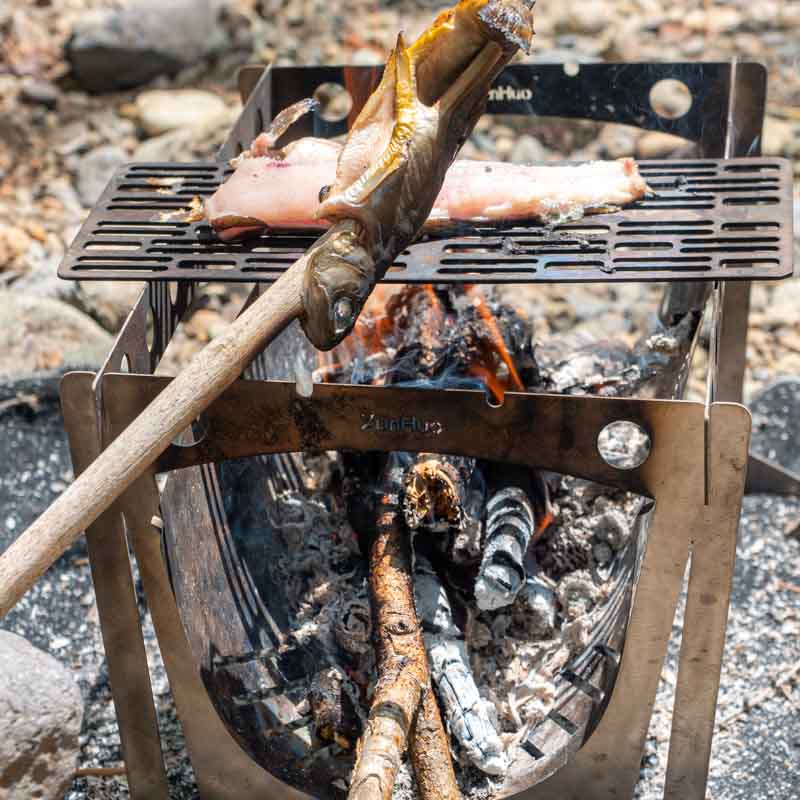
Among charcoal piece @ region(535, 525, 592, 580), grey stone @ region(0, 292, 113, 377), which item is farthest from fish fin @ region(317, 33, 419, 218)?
grey stone @ region(0, 292, 113, 377)

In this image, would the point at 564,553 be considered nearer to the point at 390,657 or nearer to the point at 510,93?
the point at 390,657

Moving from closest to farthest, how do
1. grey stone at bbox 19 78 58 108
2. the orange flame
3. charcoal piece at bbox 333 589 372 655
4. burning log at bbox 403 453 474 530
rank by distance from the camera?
burning log at bbox 403 453 474 530
charcoal piece at bbox 333 589 372 655
the orange flame
grey stone at bbox 19 78 58 108

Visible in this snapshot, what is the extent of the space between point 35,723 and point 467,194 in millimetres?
1440

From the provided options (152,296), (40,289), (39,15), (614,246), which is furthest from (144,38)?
(614,246)

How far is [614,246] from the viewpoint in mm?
2141

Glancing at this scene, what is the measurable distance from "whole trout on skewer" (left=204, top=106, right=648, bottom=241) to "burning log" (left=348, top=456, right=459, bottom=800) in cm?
61

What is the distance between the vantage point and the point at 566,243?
2162 millimetres

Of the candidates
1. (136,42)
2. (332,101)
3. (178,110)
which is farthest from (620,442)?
(136,42)

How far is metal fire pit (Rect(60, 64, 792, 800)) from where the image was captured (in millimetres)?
1963

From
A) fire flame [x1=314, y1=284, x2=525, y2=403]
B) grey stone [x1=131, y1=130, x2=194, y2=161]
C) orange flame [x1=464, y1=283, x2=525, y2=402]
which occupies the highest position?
grey stone [x1=131, y1=130, x2=194, y2=161]

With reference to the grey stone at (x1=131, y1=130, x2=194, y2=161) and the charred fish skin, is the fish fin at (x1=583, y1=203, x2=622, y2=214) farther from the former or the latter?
the grey stone at (x1=131, y1=130, x2=194, y2=161)

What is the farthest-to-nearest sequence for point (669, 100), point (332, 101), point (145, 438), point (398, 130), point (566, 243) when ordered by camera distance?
1. point (332, 101)
2. point (669, 100)
3. point (566, 243)
4. point (398, 130)
5. point (145, 438)

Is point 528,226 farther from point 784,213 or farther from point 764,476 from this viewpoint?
point 764,476

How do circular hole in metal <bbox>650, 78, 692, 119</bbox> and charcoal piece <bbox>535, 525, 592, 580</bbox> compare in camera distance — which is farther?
circular hole in metal <bbox>650, 78, 692, 119</bbox>
